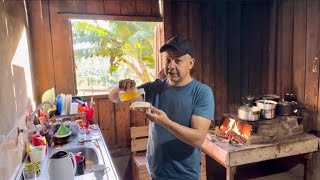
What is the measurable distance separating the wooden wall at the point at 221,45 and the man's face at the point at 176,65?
5.64ft

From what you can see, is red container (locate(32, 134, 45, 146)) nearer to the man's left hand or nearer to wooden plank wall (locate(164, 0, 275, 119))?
the man's left hand

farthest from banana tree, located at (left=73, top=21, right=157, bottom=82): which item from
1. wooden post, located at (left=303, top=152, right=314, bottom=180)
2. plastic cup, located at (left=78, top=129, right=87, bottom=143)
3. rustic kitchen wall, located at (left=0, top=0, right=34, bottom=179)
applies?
wooden post, located at (left=303, top=152, right=314, bottom=180)

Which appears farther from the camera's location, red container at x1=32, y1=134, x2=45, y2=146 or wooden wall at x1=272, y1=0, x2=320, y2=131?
wooden wall at x1=272, y1=0, x2=320, y2=131

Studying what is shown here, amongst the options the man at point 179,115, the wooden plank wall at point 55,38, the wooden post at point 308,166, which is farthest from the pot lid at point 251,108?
the wooden plank wall at point 55,38

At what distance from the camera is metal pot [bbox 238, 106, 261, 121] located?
3006 mm

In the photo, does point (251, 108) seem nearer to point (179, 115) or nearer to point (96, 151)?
point (179, 115)

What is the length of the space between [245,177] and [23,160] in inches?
119

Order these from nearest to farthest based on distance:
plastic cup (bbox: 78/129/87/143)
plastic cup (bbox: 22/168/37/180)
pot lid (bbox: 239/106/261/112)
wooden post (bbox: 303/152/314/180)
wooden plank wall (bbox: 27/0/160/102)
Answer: plastic cup (bbox: 22/168/37/180) < plastic cup (bbox: 78/129/87/143) < wooden plank wall (bbox: 27/0/160/102) < pot lid (bbox: 239/106/261/112) < wooden post (bbox: 303/152/314/180)

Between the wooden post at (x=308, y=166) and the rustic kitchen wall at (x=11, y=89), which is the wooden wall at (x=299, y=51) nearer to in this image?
the wooden post at (x=308, y=166)

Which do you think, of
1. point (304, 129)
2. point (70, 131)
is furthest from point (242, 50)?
point (70, 131)

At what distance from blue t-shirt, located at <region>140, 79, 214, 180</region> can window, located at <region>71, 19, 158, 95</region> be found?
6.98 ft

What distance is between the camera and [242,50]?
3.86 meters

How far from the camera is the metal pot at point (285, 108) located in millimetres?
3162

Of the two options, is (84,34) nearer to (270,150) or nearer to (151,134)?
(151,134)
